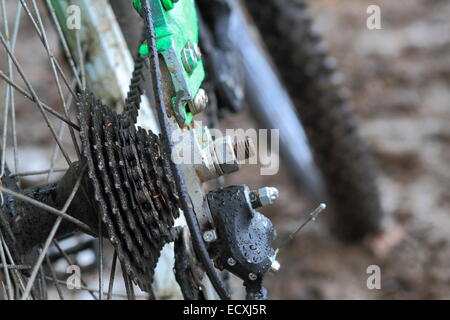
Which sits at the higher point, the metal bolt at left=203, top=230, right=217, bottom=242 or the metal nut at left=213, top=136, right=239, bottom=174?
the metal nut at left=213, top=136, right=239, bottom=174

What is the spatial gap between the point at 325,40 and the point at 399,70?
1.17 feet

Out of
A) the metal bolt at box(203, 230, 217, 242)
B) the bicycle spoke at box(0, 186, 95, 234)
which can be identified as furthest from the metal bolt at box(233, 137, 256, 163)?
the bicycle spoke at box(0, 186, 95, 234)

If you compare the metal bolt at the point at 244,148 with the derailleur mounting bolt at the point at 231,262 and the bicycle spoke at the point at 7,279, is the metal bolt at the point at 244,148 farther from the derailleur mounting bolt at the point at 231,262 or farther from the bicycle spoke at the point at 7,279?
the bicycle spoke at the point at 7,279

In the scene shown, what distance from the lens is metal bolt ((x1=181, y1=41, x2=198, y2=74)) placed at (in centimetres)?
76

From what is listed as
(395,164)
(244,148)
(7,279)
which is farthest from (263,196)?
(395,164)

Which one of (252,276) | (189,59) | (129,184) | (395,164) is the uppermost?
(189,59)

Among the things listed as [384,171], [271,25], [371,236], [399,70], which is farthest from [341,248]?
[399,70]

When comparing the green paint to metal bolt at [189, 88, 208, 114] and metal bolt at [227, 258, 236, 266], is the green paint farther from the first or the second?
metal bolt at [227, 258, 236, 266]

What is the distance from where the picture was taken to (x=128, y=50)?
109 centimetres

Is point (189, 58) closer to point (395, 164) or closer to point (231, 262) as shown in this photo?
point (231, 262)

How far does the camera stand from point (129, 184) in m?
0.73

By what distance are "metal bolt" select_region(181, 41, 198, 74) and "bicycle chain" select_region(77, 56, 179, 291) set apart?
95mm

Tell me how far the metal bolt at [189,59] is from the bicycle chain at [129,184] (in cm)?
9

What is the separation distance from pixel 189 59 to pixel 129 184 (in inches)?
6.6
